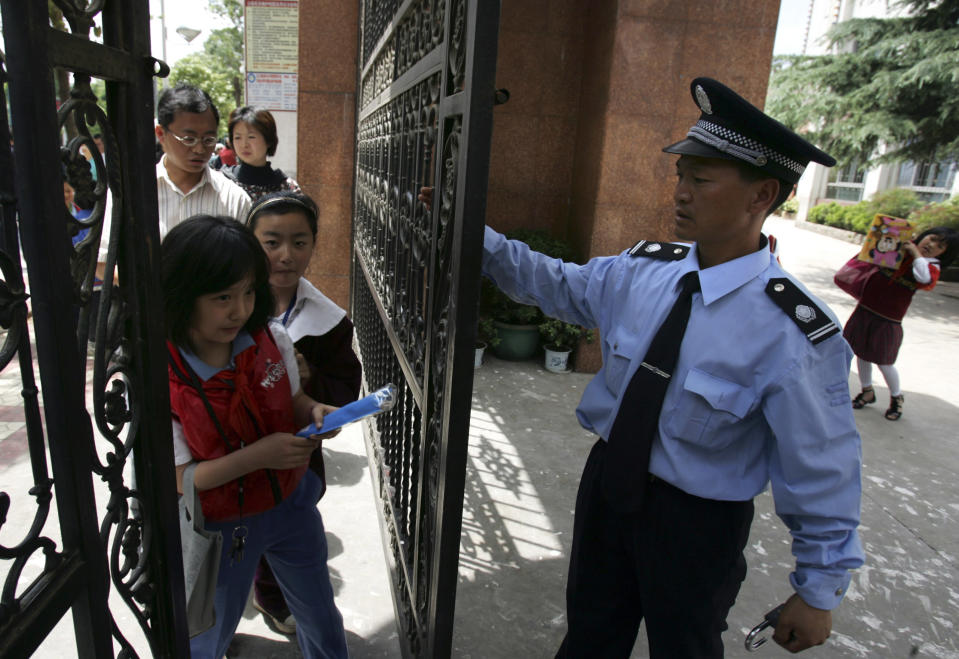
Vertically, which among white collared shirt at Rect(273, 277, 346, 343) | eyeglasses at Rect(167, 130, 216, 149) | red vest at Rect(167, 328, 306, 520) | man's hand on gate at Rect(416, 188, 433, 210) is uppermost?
eyeglasses at Rect(167, 130, 216, 149)

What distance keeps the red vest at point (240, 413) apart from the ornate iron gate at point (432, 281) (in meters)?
0.39

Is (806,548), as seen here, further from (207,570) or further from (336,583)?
(336,583)

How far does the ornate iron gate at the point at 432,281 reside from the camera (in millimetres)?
1391

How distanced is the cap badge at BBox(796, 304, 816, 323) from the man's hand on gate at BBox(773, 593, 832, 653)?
2.26ft

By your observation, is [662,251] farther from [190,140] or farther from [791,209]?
[791,209]

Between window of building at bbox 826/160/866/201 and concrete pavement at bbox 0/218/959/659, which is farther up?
window of building at bbox 826/160/866/201

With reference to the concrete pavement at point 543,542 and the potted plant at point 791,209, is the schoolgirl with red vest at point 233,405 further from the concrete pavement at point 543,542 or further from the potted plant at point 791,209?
the potted plant at point 791,209

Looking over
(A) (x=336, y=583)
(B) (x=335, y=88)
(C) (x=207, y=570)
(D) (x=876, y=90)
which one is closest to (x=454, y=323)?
(C) (x=207, y=570)

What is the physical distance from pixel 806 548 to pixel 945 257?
16.8ft

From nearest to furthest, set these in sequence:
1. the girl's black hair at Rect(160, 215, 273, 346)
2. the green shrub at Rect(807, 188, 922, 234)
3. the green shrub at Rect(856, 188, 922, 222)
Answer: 1. the girl's black hair at Rect(160, 215, 273, 346)
2. the green shrub at Rect(856, 188, 922, 222)
3. the green shrub at Rect(807, 188, 922, 234)

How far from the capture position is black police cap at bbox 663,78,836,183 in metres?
1.61

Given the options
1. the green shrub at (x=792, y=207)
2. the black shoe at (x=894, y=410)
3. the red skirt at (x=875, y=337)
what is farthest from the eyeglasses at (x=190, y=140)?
the green shrub at (x=792, y=207)

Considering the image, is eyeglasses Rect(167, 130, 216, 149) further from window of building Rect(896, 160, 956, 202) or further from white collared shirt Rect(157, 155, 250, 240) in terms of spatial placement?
window of building Rect(896, 160, 956, 202)

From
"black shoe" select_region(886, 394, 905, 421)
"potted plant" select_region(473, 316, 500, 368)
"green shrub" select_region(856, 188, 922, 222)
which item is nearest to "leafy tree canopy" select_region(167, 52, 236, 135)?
"green shrub" select_region(856, 188, 922, 222)
